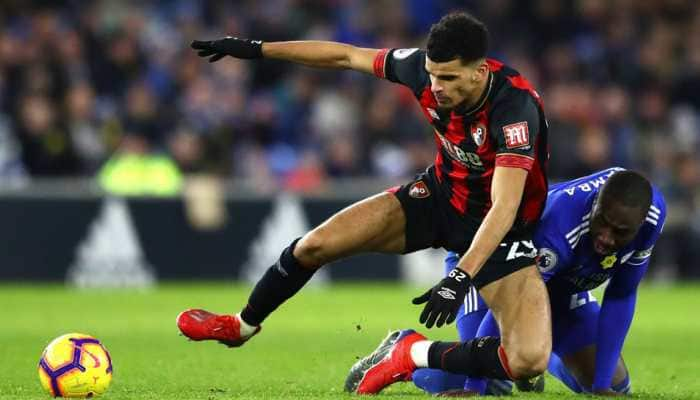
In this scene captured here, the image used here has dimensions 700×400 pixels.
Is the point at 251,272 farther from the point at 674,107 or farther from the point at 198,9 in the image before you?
the point at 674,107

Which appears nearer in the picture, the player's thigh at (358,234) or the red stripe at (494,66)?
the red stripe at (494,66)

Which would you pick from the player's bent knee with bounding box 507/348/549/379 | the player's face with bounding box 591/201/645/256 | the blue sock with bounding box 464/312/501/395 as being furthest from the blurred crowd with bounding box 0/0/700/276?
the player's bent knee with bounding box 507/348/549/379

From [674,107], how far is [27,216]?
8415 millimetres

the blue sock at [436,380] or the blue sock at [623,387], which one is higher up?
the blue sock at [436,380]

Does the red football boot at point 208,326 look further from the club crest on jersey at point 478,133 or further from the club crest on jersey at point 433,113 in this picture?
the club crest on jersey at point 478,133

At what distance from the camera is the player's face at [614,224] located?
6.75 m

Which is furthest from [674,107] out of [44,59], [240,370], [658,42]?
[240,370]

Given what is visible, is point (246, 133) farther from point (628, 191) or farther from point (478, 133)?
point (628, 191)

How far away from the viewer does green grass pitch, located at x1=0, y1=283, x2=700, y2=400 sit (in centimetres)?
737

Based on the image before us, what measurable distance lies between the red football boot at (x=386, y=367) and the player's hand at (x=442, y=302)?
0.92 m

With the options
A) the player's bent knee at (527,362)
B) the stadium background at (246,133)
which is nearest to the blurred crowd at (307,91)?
the stadium background at (246,133)

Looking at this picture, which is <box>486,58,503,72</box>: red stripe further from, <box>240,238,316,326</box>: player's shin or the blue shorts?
<box>240,238,316,326</box>: player's shin

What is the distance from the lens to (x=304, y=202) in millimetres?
15523

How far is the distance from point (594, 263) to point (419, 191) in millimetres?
975
